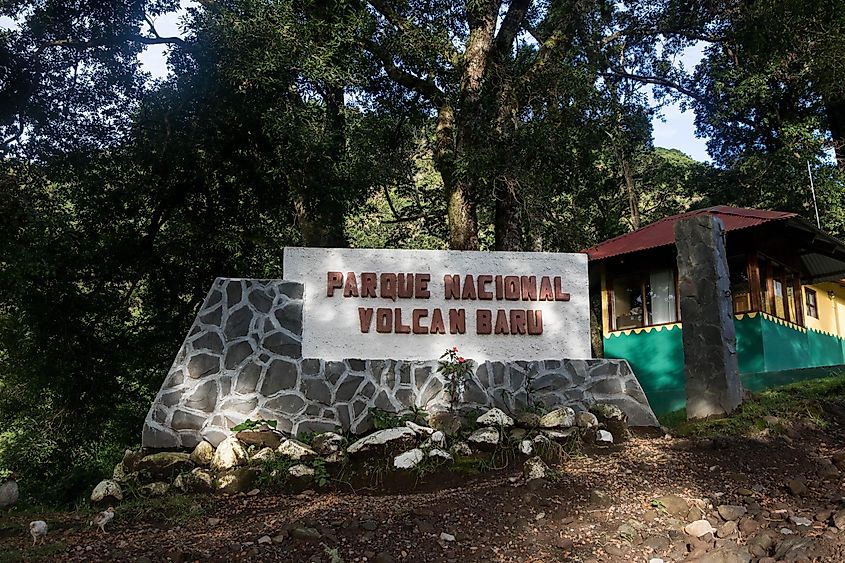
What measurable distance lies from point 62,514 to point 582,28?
13229mm

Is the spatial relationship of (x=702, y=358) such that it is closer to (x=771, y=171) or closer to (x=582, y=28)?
(x=582, y=28)

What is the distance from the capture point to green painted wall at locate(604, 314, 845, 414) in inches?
499

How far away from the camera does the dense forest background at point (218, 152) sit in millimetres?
11742

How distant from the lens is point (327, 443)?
7.95 meters

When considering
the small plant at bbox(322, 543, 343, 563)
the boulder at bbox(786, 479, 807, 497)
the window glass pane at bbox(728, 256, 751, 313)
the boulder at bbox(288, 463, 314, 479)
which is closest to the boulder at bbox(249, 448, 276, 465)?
the boulder at bbox(288, 463, 314, 479)

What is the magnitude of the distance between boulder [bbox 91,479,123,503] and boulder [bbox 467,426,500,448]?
3.58m

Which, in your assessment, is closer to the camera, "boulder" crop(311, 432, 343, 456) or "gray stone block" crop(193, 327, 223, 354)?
"boulder" crop(311, 432, 343, 456)

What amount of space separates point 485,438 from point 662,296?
757cm

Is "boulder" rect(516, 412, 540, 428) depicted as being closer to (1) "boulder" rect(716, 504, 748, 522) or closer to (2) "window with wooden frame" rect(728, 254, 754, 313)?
(1) "boulder" rect(716, 504, 748, 522)

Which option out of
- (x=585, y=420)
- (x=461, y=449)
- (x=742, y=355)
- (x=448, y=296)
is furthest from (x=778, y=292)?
(x=461, y=449)

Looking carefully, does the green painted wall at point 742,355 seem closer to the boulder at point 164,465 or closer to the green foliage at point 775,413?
the green foliage at point 775,413

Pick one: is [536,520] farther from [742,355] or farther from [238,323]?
[742,355]

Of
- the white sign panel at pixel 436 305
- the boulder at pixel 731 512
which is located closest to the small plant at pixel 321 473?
the white sign panel at pixel 436 305

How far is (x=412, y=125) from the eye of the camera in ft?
48.7
